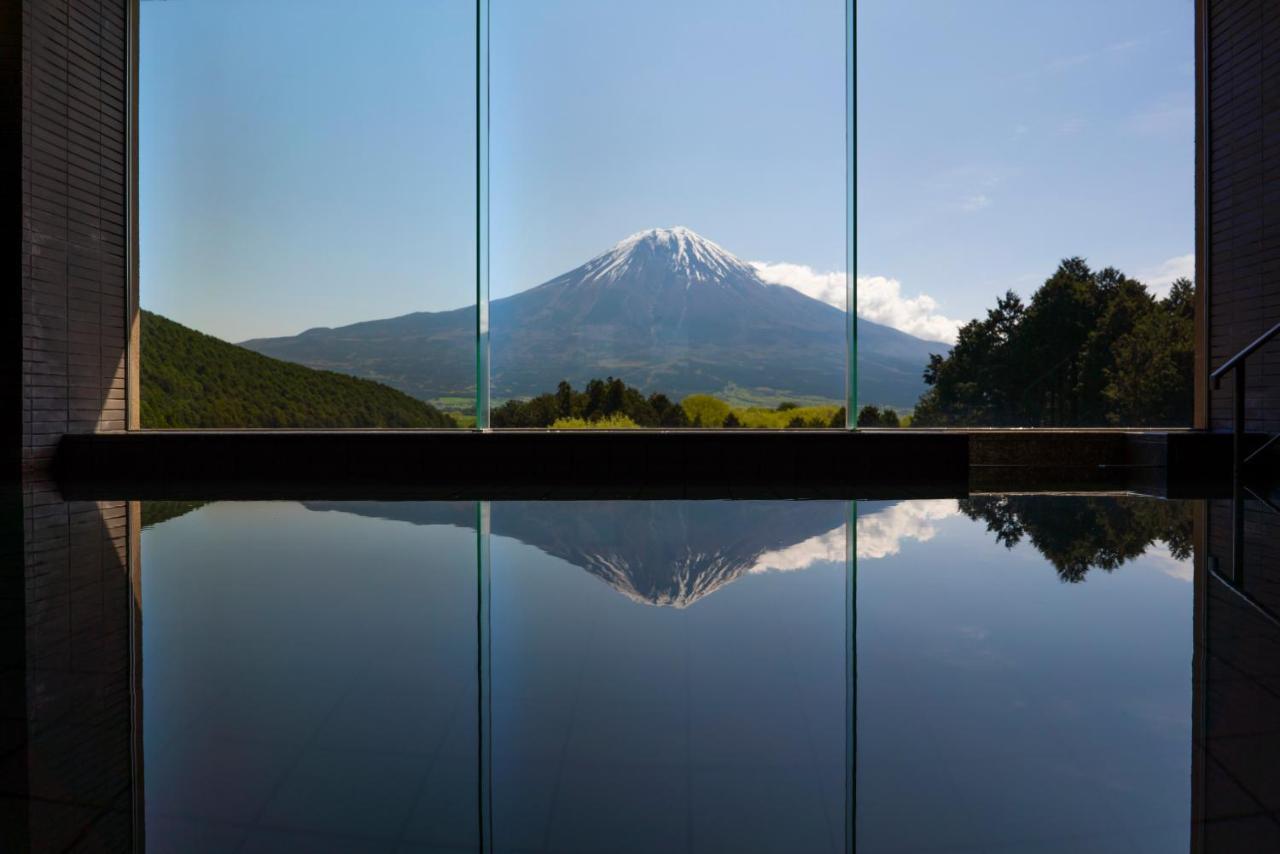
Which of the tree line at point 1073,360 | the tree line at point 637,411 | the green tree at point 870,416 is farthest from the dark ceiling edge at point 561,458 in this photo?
the tree line at point 637,411

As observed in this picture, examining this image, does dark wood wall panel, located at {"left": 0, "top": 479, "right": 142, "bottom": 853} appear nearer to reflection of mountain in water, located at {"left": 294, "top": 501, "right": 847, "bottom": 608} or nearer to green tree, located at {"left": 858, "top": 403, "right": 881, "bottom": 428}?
reflection of mountain in water, located at {"left": 294, "top": 501, "right": 847, "bottom": 608}

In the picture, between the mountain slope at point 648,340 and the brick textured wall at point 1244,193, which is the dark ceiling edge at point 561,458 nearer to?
the brick textured wall at point 1244,193

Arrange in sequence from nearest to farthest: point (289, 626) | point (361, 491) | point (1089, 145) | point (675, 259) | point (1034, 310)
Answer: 1. point (289, 626)
2. point (361, 491)
3. point (1089, 145)
4. point (1034, 310)
5. point (675, 259)

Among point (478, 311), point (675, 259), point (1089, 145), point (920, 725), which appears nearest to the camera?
point (920, 725)

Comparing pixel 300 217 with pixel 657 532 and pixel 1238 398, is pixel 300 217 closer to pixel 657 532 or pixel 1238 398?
pixel 657 532

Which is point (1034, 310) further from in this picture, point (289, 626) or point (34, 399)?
point (34, 399)

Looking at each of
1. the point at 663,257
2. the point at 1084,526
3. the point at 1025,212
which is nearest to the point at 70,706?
the point at 1084,526

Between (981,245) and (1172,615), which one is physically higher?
(981,245)

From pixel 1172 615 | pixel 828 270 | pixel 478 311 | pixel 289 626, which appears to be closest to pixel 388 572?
pixel 289 626
